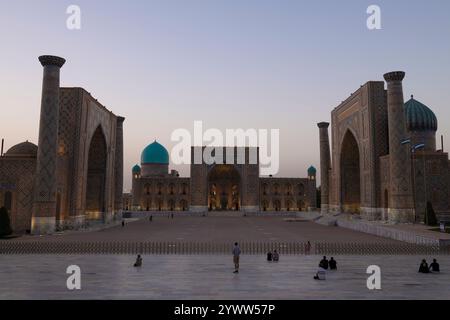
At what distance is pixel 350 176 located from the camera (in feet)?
171

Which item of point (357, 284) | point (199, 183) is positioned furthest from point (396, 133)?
point (199, 183)

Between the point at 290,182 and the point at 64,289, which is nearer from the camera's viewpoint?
the point at 64,289

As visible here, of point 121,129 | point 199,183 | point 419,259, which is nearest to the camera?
point 419,259

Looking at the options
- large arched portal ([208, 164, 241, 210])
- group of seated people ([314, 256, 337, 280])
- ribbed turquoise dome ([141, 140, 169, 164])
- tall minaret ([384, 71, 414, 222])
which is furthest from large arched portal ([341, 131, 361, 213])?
ribbed turquoise dome ([141, 140, 169, 164])

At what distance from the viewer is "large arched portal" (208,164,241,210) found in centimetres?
7631

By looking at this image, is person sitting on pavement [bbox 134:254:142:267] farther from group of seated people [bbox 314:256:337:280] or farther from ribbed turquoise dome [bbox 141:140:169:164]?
ribbed turquoise dome [bbox 141:140:169:164]

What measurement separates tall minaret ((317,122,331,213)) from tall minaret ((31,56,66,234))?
38437 mm

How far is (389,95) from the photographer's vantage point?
38062mm

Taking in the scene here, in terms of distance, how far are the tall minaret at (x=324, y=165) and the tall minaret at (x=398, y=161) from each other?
19574 millimetres

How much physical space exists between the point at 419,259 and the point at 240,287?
10883 millimetres

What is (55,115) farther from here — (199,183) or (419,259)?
(199,183)

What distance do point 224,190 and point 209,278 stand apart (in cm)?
6277

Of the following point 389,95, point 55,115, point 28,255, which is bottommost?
point 28,255

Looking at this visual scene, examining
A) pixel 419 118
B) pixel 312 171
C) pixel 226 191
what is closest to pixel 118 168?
pixel 226 191
